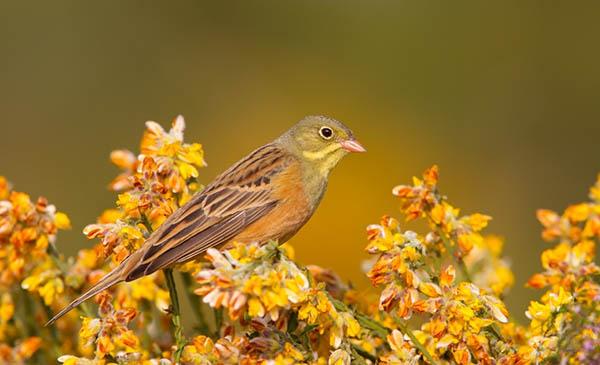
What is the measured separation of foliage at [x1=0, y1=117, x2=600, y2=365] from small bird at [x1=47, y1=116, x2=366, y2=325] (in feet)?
0.32

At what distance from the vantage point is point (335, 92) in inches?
378

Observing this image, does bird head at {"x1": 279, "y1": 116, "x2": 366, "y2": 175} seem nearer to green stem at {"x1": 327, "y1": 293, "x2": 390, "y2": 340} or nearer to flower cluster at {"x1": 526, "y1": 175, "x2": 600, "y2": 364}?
flower cluster at {"x1": 526, "y1": 175, "x2": 600, "y2": 364}

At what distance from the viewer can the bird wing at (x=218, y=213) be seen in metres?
3.50

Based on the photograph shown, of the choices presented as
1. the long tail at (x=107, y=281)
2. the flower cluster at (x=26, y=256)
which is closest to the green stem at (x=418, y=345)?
the long tail at (x=107, y=281)

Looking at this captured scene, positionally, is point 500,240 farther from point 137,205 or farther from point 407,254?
point 137,205

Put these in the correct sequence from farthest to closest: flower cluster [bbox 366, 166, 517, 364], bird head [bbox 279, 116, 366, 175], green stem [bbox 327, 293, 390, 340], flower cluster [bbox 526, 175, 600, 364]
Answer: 1. bird head [bbox 279, 116, 366, 175]
2. green stem [bbox 327, 293, 390, 340]
3. flower cluster [bbox 366, 166, 517, 364]
4. flower cluster [bbox 526, 175, 600, 364]

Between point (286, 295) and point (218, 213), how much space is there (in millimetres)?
1326

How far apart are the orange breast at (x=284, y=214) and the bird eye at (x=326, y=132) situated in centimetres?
33

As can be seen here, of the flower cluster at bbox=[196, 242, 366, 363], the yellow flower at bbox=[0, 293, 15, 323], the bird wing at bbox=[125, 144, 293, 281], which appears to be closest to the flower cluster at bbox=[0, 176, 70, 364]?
the yellow flower at bbox=[0, 293, 15, 323]

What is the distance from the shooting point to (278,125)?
944cm

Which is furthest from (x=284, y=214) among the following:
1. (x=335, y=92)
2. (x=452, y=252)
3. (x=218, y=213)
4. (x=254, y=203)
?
(x=335, y=92)

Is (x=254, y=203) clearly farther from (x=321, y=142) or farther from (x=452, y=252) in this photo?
(x=452, y=252)

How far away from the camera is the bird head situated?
4594 mm

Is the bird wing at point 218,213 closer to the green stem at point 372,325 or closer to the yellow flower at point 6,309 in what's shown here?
the yellow flower at point 6,309
